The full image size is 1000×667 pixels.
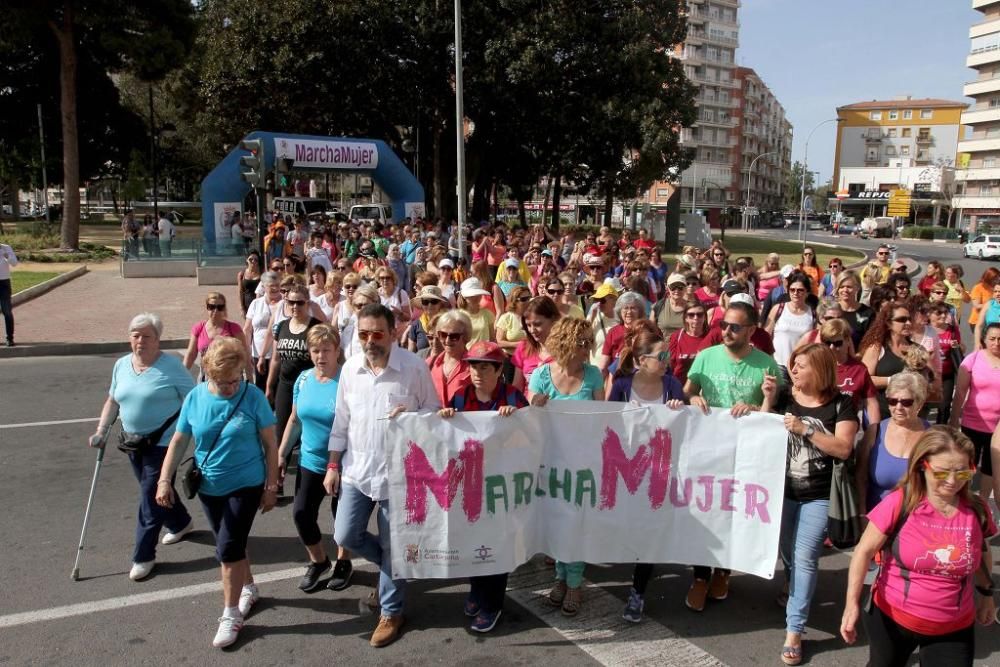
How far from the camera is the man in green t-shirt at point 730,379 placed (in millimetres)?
4406

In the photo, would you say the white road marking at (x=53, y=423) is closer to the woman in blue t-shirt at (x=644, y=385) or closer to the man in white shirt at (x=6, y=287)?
the man in white shirt at (x=6, y=287)

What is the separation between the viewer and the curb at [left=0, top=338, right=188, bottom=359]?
1195 cm

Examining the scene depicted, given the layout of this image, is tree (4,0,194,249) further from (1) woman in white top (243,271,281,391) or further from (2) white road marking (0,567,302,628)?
(2) white road marking (0,567,302,628)

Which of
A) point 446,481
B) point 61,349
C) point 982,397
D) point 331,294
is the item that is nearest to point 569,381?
point 446,481

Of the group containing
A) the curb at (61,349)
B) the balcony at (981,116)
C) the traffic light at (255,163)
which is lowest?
the curb at (61,349)

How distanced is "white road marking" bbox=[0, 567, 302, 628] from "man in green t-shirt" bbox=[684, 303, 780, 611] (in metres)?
2.46

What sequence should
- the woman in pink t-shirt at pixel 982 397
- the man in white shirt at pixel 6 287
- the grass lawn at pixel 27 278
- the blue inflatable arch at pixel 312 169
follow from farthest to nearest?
the blue inflatable arch at pixel 312 169, the grass lawn at pixel 27 278, the man in white shirt at pixel 6 287, the woman in pink t-shirt at pixel 982 397

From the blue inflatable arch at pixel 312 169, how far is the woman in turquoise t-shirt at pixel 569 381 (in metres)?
18.1

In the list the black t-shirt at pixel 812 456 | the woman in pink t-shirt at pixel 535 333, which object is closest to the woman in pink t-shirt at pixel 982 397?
the black t-shirt at pixel 812 456

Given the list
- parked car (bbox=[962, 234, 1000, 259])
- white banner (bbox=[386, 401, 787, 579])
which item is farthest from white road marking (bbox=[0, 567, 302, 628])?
parked car (bbox=[962, 234, 1000, 259])

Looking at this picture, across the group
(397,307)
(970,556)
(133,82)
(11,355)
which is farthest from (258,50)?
(133,82)

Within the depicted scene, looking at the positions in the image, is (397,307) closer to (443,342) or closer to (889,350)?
(443,342)

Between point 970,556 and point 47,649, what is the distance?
4.28 meters

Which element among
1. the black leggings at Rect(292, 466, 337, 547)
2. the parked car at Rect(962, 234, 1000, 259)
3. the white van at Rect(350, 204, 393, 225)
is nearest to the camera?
the black leggings at Rect(292, 466, 337, 547)
